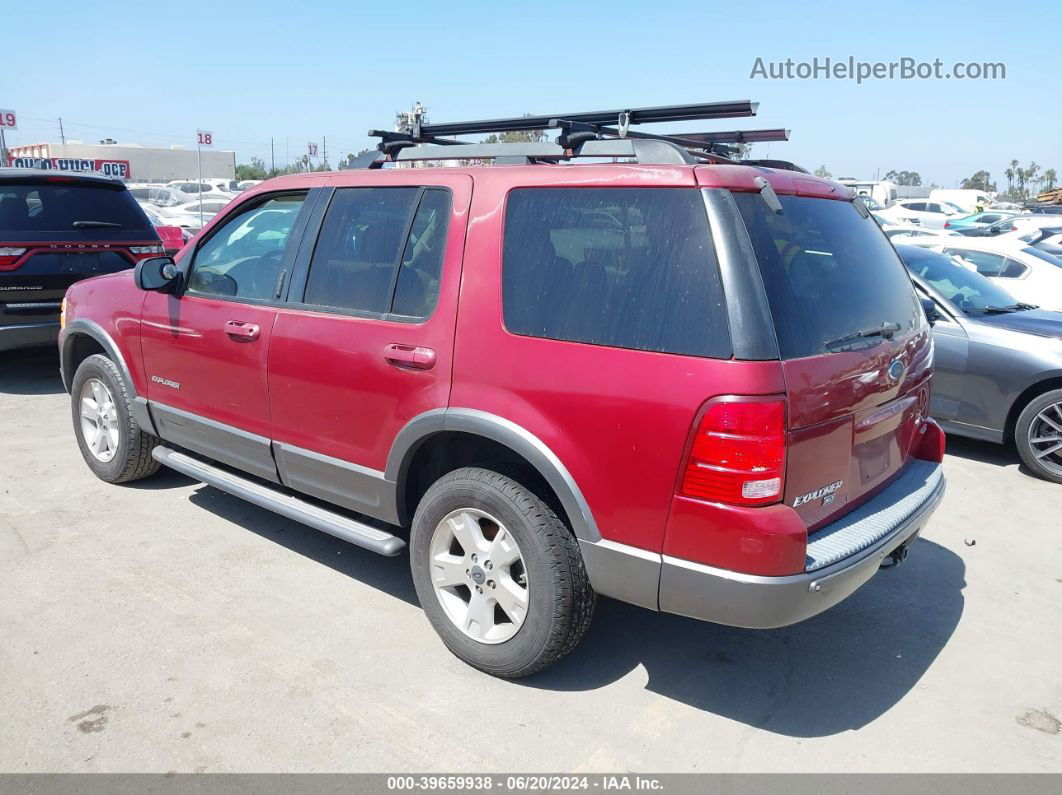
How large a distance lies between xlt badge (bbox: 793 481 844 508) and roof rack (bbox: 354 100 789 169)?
1.23 meters

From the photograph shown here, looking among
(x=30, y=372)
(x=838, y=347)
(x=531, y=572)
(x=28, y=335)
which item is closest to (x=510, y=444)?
(x=531, y=572)

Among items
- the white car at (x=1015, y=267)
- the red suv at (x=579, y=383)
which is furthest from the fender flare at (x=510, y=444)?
the white car at (x=1015, y=267)

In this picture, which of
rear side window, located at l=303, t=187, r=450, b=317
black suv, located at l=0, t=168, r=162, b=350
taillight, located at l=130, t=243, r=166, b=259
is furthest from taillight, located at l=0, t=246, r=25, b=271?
rear side window, located at l=303, t=187, r=450, b=317

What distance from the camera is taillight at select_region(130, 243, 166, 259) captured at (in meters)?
7.79

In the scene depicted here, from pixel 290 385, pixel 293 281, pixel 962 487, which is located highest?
pixel 293 281

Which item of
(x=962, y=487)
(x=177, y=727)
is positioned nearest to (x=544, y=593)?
(x=177, y=727)

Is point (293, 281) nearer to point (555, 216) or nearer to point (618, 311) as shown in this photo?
point (555, 216)

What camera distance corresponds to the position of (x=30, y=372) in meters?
8.55

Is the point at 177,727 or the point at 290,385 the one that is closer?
the point at 177,727

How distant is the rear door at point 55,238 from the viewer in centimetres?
705

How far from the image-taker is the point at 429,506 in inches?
130

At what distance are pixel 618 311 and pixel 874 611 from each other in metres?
2.24

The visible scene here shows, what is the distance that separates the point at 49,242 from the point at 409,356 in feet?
18.5

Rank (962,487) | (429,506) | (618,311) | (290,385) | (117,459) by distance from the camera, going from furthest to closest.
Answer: (962,487) < (117,459) < (290,385) < (429,506) < (618,311)
